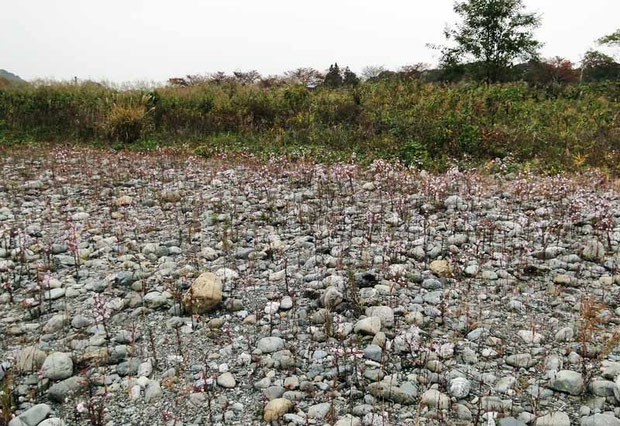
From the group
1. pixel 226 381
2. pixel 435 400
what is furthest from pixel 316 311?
pixel 435 400

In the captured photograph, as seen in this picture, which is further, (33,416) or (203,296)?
(203,296)

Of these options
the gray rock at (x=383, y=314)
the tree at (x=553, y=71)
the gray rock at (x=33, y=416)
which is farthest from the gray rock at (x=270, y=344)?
the tree at (x=553, y=71)

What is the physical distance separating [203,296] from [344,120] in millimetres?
13437

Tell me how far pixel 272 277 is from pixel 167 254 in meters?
1.78

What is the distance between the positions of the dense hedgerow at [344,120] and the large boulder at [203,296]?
7.85 metres

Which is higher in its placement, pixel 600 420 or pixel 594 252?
pixel 594 252

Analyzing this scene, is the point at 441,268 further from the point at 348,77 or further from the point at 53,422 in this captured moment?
the point at 348,77

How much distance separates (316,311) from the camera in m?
4.75

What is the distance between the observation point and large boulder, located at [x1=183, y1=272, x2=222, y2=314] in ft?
15.7

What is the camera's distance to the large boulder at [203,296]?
4.79 metres

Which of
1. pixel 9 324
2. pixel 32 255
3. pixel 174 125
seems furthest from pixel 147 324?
pixel 174 125

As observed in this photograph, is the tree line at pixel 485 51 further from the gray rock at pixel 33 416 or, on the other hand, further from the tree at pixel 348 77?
the gray rock at pixel 33 416

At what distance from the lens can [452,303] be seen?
4.87 metres

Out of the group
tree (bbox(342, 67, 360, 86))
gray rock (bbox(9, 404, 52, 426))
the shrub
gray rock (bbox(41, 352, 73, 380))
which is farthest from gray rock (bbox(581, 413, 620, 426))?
tree (bbox(342, 67, 360, 86))
